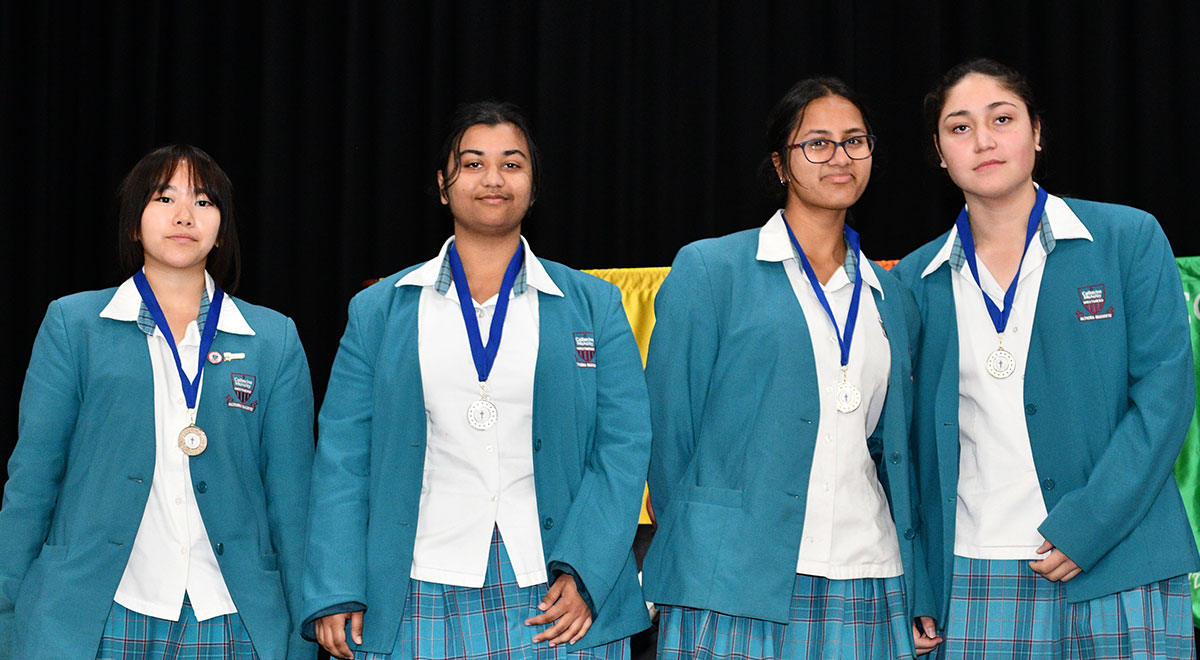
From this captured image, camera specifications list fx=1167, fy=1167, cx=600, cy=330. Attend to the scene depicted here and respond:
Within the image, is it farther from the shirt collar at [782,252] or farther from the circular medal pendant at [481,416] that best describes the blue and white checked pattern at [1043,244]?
the circular medal pendant at [481,416]

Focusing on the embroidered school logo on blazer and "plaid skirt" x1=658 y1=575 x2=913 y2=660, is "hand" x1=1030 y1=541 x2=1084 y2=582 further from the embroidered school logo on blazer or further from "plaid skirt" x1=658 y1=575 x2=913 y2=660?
the embroidered school logo on blazer

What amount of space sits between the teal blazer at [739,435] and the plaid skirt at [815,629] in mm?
60

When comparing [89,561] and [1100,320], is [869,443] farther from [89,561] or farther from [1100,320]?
[89,561]

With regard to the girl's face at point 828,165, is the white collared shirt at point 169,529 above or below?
below

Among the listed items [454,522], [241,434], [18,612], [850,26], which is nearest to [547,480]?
[454,522]

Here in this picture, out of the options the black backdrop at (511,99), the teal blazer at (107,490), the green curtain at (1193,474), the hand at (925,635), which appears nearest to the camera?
the teal blazer at (107,490)

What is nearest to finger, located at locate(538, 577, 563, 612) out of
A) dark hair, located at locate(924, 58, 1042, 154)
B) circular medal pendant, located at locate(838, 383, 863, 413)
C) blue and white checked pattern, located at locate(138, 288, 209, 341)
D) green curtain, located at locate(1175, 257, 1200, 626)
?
circular medal pendant, located at locate(838, 383, 863, 413)

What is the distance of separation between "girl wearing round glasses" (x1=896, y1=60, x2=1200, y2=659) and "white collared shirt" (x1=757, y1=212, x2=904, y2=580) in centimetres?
17

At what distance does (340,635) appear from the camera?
96.5 inches

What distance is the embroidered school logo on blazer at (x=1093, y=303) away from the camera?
2.59 metres

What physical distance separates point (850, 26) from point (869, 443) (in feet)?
9.22

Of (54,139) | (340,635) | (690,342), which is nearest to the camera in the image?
(340,635)

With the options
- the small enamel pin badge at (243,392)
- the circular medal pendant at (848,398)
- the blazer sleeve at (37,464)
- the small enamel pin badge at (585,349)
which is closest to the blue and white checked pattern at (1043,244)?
the circular medal pendant at (848,398)

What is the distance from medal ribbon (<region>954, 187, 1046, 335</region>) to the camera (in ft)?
8.79
